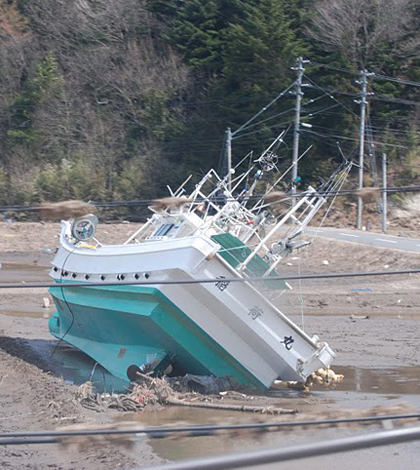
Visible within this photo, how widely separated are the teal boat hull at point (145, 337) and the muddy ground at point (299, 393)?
622 mm

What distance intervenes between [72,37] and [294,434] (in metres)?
47.8

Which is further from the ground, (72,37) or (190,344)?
(72,37)

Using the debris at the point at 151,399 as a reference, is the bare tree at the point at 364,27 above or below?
above

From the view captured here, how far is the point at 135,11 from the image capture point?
52.3 meters

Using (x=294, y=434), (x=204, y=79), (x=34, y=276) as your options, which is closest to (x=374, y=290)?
(x=34, y=276)

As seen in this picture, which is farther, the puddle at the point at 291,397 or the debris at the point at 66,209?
the puddle at the point at 291,397

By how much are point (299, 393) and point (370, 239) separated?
62.3ft

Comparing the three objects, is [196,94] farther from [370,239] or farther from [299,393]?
[299,393]

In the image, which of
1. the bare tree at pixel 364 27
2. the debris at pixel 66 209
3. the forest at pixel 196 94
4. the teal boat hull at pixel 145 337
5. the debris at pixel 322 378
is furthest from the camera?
the bare tree at pixel 364 27

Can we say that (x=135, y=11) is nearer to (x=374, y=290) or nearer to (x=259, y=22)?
(x=259, y=22)

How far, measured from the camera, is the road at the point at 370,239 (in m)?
27.7

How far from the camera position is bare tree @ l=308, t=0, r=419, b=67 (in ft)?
134

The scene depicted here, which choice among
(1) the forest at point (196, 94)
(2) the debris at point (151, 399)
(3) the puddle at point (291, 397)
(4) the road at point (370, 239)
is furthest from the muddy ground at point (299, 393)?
(1) the forest at point (196, 94)

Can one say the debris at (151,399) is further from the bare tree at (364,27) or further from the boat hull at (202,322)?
the bare tree at (364,27)
